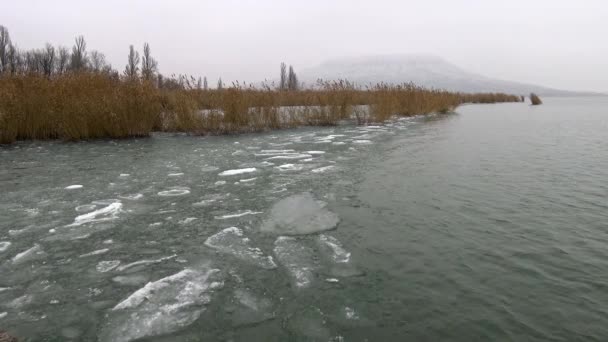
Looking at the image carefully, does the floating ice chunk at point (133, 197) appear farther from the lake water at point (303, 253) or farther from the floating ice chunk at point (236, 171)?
the floating ice chunk at point (236, 171)

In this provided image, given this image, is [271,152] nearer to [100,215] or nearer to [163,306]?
[100,215]

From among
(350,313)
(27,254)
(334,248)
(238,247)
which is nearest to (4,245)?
(27,254)

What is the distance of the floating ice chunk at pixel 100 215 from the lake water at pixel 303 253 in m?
0.03

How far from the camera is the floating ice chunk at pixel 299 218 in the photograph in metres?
3.44

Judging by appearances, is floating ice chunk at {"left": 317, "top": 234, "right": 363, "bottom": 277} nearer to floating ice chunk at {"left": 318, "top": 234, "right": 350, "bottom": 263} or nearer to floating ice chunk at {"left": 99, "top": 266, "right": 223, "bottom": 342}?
floating ice chunk at {"left": 318, "top": 234, "right": 350, "bottom": 263}

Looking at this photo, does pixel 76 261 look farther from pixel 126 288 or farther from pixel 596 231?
pixel 596 231

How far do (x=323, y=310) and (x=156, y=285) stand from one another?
3.63 ft

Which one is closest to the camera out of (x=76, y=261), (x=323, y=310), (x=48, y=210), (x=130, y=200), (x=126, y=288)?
(x=323, y=310)

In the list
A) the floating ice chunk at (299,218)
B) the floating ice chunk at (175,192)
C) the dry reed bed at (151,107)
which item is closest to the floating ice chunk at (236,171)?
the floating ice chunk at (175,192)

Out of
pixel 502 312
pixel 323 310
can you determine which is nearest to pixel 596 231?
pixel 502 312

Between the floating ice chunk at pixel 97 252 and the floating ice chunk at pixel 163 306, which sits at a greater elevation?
the floating ice chunk at pixel 97 252

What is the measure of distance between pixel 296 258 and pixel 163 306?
3.31 feet

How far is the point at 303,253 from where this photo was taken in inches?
115

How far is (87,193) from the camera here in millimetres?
4516
